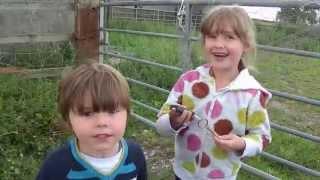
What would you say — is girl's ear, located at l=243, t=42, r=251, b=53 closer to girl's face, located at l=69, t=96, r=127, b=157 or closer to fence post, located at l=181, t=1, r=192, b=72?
girl's face, located at l=69, t=96, r=127, b=157

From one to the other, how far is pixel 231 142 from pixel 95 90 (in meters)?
0.68

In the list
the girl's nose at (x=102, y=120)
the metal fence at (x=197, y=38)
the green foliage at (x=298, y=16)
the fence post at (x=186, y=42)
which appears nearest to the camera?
the girl's nose at (x=102, y=120)

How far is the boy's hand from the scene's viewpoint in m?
2.10

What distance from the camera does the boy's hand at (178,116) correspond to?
2104 millimetres

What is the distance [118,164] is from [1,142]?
2643mm

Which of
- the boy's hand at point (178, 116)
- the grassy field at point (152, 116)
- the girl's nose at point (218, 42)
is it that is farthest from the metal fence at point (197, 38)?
the boy's hand at point (178, 116)

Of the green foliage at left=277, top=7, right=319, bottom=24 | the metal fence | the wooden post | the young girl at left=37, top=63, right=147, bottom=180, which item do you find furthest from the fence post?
the young girl at left=37, top=63, right=147, bottom=180

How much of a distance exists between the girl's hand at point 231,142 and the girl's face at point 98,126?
53 cm

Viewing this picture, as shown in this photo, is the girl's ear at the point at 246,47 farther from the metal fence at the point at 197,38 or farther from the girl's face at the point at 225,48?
the metal fence at the point at 197,38

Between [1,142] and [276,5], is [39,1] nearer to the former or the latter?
[1,142]

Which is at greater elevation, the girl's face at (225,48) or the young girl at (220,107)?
the girl's face at (225,48)

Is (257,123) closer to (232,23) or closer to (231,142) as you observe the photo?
(231,142)

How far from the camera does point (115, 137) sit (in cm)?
162

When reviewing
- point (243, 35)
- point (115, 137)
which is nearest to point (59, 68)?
point (243, 35)
